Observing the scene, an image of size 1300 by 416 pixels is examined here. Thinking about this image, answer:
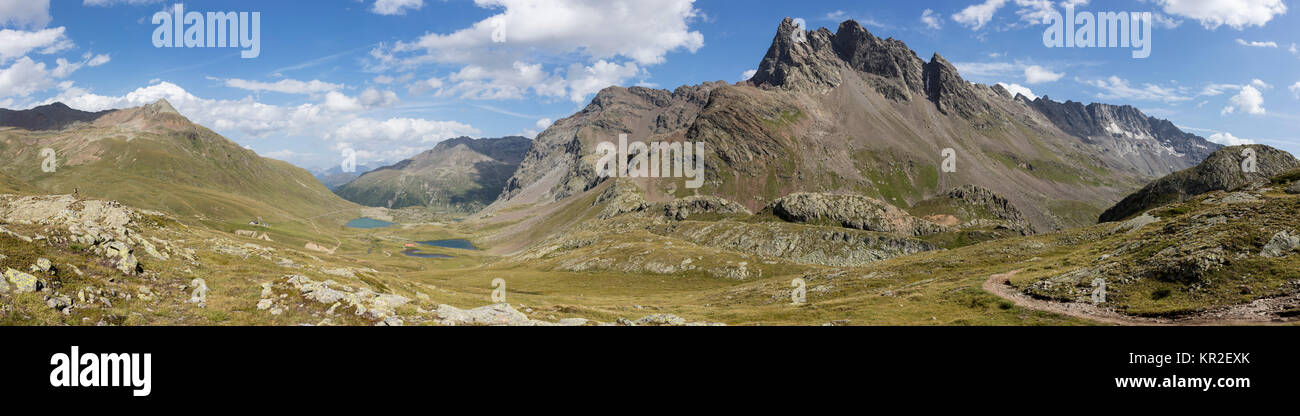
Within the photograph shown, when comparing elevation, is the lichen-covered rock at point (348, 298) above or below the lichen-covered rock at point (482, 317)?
above

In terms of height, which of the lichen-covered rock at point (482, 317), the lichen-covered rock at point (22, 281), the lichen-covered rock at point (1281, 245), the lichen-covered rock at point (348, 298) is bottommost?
the lichen-covered rock at point (482, 317)

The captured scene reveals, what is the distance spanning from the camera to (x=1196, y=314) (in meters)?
40.0

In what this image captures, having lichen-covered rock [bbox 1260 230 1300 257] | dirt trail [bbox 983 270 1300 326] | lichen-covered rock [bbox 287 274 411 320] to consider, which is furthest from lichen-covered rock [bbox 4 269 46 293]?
lichen-covered rock [bbox 1260 230 1300 257]

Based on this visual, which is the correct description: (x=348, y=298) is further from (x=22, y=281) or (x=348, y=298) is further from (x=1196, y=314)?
(x=1196, y=314)

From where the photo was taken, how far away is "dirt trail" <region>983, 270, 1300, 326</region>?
35.9 metres

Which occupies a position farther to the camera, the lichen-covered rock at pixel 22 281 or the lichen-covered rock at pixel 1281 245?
the lichen-covered rock at pixel 1281 245

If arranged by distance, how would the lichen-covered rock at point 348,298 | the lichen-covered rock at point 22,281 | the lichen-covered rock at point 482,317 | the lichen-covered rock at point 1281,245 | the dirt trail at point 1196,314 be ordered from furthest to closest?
1. the lichen-covered rock at point 1281,245
2. the lichen-covered rock at point 482,317
3. the dirt trail at point 1196,314
4. the lichen-covered rock at point 348,298
5. the lichen-covered rock at point 22,281

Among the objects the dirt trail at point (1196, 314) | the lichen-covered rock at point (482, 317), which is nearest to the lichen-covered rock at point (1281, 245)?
the dirt trail at point (1196, 314)

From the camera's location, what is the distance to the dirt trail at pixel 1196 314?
118 ft

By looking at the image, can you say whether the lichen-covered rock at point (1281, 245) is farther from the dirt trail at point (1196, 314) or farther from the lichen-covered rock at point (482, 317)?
the lichen-covered rock at point (482, 317)

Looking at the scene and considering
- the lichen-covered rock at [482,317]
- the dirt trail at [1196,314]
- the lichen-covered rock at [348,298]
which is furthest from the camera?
the lichen-covered rock at [482,317]

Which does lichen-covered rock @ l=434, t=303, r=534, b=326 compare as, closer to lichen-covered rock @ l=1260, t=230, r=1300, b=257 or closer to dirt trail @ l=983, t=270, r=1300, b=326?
dirt trail @ l=983, t=270, r=1300, b=326
